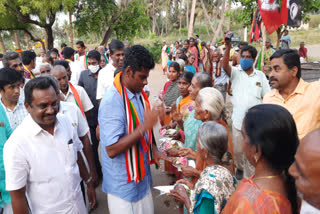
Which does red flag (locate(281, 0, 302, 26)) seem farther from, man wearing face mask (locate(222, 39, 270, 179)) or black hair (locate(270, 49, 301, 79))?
black hair (locate(270, 49, 301, 79))

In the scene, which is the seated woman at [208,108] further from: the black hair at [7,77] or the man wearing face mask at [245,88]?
the black hair at [7,77]

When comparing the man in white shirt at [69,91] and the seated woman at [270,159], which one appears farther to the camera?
the man in white shirt at [69,91]

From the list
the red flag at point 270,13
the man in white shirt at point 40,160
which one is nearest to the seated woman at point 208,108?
the man in white shirt at point 40,160

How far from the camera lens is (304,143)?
3.37 feet

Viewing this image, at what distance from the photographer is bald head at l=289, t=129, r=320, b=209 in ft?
3.20

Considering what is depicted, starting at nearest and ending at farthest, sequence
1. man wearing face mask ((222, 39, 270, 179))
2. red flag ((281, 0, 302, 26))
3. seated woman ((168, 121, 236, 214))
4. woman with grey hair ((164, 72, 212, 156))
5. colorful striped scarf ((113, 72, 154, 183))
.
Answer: seated woman ((168, 121, 236, 214)) → colorful striped scarf ((113, 72, 154, 183)) → woman with grey hair ((164, 72, 212, 156)) → man wearing face mask ((222, 39, 270, 179)) → red flag ((281, 0, 302, 26))

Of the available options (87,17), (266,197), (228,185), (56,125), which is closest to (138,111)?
(56,125)

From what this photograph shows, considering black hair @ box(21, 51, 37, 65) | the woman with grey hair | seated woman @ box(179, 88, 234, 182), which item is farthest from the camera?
black hair @ box(21, 51, 37, 65)

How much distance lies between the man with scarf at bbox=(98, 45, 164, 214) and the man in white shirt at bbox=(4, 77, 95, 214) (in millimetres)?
326

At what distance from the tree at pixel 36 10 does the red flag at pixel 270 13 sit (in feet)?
38.6

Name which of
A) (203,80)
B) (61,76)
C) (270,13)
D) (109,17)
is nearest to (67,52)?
(61,76)

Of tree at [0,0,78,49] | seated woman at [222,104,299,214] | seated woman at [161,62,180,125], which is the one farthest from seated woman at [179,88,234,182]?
tree at [0,0,78,49]

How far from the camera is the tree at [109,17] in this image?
15.1 m

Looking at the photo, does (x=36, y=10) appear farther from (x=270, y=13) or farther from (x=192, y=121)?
(x=192, y=121)
